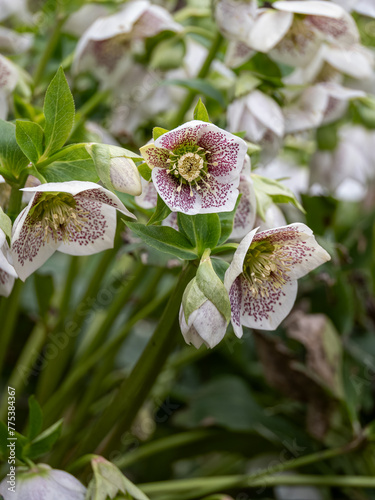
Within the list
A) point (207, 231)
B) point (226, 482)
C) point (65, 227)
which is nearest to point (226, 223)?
point (207, 231)

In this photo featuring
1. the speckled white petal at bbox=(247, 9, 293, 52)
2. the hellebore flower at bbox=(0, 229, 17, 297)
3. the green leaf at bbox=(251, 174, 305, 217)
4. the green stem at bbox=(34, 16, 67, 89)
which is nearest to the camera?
the hellebore flower at bbox=(0, 229, 17, 297)

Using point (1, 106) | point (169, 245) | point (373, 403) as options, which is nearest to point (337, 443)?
point (373, 403)

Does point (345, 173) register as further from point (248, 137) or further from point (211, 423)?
point (211, 423)

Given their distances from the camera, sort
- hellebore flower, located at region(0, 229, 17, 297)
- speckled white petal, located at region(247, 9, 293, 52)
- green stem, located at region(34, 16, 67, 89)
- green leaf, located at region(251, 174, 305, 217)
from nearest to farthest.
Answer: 1. hellebore flower, located at region(0, 229, 17, 297)
2. green leaf, located at region(251, 174, 305, 217)
3. speckled white petal, located at region(247, 9, 293, 52)
4. green stem, located at region(34, 16, 67, 89)

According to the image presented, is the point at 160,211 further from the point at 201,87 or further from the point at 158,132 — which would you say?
the point at 201,87

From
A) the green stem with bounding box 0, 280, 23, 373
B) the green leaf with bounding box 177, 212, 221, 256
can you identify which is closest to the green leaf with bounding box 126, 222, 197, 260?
the green leaf with bounding box 177, 212, 221, 256

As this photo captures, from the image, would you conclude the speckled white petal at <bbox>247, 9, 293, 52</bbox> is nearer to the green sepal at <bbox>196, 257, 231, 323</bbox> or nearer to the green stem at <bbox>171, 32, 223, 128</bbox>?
the green stem at <bbox>171, 32, 223, 128</bbox>
